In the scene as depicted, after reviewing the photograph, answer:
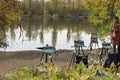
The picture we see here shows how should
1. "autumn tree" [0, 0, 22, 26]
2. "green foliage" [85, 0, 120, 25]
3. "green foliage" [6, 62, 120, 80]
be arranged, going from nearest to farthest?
"green foliage" [6, 62, 120, 80] → "autumn tree" [0, 0, 22, 26] → "green foliage" [85, 0, 120, 25]

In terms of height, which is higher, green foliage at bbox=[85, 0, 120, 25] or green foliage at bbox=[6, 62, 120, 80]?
green foliage at bbox=[85, 0, 120, 25]

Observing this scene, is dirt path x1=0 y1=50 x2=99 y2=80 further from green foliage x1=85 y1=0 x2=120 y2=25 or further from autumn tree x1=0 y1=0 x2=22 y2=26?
green foliage x1=85 y1=0 x2=120 y2=25

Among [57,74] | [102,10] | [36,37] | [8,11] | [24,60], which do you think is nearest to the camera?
[57,74]

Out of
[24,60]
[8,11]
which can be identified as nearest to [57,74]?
[24,60]

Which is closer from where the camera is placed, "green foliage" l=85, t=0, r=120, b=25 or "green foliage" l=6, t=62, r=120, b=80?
"green foliage" l=6, t=62, r=120, b=80

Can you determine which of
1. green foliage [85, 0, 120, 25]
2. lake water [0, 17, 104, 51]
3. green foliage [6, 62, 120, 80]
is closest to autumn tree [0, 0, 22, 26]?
lake water [0, 17, 104, 51]

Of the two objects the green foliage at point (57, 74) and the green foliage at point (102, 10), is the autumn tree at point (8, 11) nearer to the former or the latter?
the green foliage at point (102, 10)

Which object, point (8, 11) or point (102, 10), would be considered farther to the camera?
point (102, 10)

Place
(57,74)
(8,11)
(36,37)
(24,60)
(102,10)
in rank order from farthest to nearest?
(36,37)
(102,10)
(8,11)
(24,60)
(57,74)

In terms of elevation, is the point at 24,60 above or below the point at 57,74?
below

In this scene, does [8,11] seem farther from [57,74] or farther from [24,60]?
[57,74]

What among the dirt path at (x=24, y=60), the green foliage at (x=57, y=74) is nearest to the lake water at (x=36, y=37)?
the dirt path at (x=24, y=60)

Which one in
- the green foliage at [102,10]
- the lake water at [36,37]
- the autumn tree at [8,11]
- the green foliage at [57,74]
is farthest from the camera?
the lake water at [36,37]

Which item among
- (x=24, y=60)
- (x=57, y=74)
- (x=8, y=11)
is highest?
(x=8, y=11)
